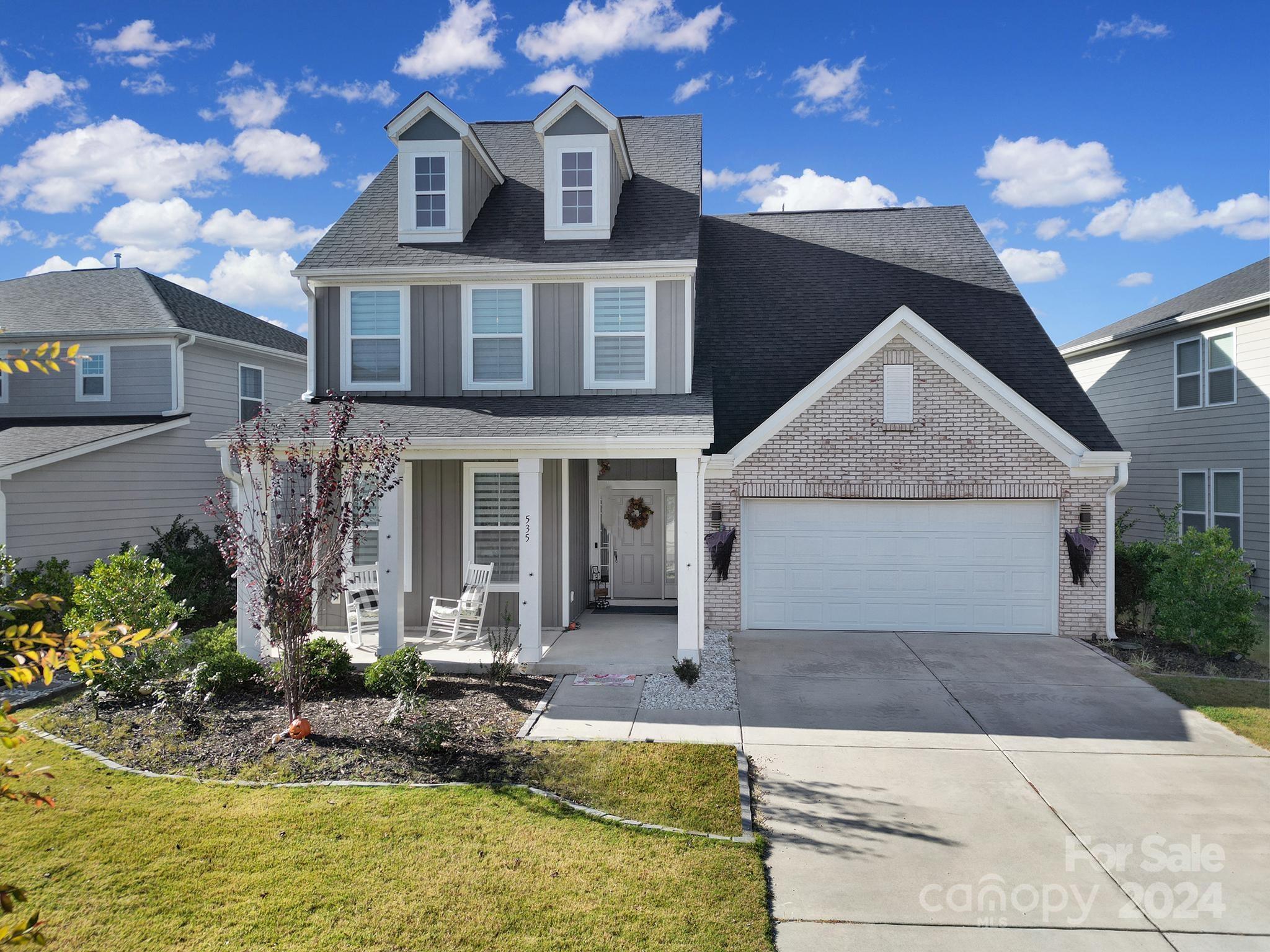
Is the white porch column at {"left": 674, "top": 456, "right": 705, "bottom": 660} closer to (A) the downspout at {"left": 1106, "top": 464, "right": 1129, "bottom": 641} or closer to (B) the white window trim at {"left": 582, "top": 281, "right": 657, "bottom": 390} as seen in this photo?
(B) the white window trim at {"left": 582, "top": 281, "right": 657, "bottom": 390}

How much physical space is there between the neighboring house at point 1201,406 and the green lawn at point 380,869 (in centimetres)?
1394

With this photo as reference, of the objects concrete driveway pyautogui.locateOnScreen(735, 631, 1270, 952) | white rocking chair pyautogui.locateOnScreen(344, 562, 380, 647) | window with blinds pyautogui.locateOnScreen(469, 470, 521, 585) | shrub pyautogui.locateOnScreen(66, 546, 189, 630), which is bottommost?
concrete driveway pyautogui.locateOnScreen(735, 631, 1270, 952)

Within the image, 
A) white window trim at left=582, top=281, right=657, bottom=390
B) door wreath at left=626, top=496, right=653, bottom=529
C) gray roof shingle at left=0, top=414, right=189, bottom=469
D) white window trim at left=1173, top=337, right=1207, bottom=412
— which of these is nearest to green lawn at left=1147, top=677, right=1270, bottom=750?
door wreath at left=626, top=496, right=653, bottom=529

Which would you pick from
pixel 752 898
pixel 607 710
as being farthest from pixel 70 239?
pixel 752 898

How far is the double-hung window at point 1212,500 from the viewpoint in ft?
48.4

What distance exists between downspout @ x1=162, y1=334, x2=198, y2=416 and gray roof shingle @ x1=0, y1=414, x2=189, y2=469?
0.69 ft

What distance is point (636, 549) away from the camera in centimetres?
1384

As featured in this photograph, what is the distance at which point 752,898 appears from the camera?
469 cm

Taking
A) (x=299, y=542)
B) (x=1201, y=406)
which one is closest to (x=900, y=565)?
(x=1201, y=406)

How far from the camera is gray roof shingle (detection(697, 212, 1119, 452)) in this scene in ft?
42.9

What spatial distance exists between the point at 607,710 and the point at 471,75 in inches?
479

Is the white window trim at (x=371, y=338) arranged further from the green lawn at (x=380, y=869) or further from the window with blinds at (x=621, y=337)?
the green lawn at (x=380, y=869)

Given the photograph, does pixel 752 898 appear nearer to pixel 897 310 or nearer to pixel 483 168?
pixel 897 310

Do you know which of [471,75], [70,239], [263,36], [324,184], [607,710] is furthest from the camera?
[70,239]
